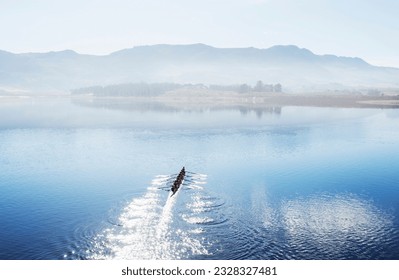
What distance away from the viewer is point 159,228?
154 feet

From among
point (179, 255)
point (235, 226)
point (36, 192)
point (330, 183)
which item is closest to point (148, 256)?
point (179, 255)

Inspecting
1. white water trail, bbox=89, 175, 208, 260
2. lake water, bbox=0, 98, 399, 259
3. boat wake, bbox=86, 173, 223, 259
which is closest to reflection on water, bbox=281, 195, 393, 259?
lake water, bbox=0, 98, 399, 259

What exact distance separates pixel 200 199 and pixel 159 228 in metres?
12.9

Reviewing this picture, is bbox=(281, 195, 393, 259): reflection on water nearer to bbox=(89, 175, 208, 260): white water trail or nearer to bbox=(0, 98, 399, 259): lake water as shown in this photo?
bbox=(0, 98, 399, 259): lake water

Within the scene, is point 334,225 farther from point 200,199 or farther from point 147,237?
point 147,237

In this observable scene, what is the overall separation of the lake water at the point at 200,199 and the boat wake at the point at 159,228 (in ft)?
0.49

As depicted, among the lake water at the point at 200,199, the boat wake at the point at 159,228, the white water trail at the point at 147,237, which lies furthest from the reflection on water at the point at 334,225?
the white water trail at the point at 147,237

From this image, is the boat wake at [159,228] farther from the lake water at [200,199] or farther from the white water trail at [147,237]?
the lake water at [200,199]

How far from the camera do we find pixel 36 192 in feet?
200

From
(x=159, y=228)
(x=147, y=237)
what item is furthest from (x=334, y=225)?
(x=147, y=237)

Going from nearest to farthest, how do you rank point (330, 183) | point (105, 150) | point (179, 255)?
1. point (179, 255)
2. point (330, 183)
3. point (105, 150)

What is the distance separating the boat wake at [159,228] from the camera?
41031 millimetres

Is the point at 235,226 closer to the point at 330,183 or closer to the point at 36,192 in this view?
the point at 330,183

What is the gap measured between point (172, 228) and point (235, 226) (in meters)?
8.03
